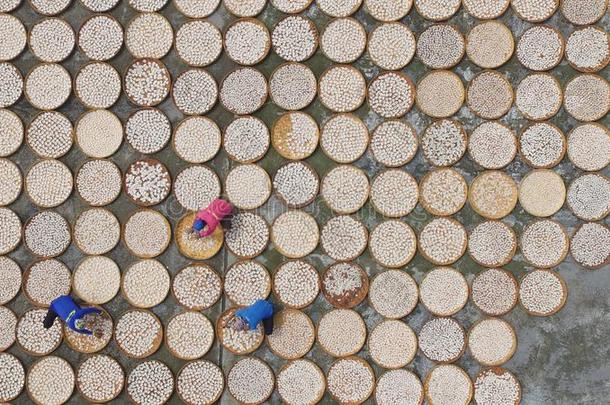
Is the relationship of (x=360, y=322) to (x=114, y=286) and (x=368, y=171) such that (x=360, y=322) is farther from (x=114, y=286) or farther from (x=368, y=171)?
(x=114, y=286)

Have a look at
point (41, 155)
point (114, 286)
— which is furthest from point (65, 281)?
point (41, 155)

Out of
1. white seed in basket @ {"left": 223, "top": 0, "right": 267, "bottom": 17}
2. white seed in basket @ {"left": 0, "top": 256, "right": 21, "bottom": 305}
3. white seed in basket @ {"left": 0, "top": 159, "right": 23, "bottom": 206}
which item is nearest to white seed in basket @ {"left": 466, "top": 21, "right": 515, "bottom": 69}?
white seed in basket @ {"left": 223, "top": 0, "right": 267, "bottom": 17}

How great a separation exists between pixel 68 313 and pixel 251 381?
31.3 inches

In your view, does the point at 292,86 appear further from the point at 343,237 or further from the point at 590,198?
the point at 590,198

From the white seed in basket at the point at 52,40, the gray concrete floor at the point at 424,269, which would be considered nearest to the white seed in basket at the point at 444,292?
the gray concrete floor at the point at 424,269

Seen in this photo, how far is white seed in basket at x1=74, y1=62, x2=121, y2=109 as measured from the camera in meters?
2.41

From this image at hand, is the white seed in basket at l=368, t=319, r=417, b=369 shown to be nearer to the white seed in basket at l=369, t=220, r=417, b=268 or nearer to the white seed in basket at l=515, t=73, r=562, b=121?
the white seed in basket at l=369, t=220, r=417, b=268

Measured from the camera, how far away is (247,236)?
239 cm

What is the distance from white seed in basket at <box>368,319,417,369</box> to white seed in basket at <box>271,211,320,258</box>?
0.45 meters

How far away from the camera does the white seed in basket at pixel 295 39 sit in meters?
2.41

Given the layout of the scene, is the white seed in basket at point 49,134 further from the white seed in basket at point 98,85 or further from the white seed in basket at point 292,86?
the white seed in basket at point 292,86

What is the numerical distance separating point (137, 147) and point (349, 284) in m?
1.07

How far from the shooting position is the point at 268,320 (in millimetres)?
2324

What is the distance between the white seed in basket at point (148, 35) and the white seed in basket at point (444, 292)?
1494mm
